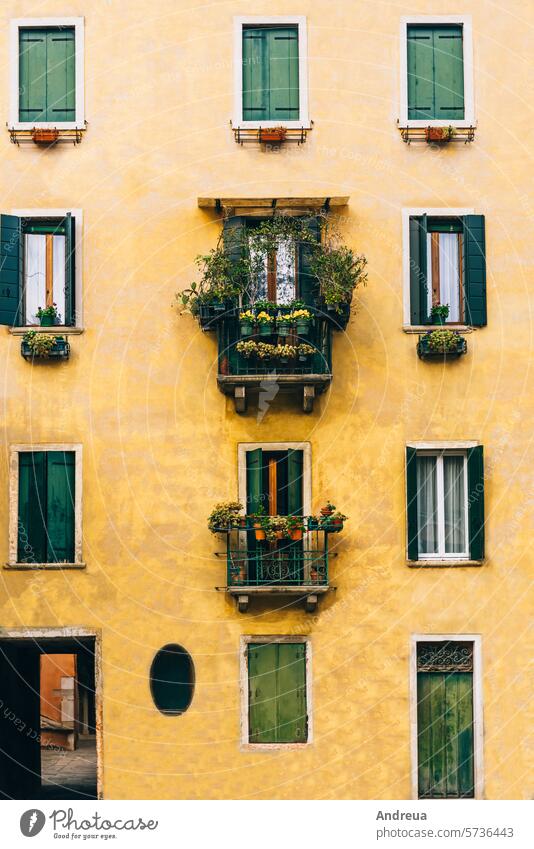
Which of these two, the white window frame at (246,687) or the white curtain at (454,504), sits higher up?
the white curtain at (454,504)

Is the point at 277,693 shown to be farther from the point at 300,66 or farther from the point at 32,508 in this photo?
the point at 300,66

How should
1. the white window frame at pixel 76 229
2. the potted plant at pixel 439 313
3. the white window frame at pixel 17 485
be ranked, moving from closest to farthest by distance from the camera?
the white window frame at pixel 17 485
the potted plant at pixel 439 313
the white window frame at pixel 76 229

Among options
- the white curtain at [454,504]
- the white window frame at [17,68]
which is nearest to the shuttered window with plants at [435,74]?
the white window frame at [17,68]

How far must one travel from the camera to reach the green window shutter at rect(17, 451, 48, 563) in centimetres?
3072

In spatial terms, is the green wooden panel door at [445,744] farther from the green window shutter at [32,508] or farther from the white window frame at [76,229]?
the white window frame at [76,229]

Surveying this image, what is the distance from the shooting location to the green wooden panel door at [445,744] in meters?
30.2

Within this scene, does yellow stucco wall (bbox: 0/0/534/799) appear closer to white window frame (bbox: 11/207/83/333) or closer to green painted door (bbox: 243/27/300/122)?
white window frame (bbox: 11/207/83/333)

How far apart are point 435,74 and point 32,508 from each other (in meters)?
11.6

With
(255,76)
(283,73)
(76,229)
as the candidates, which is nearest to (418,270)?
(283,73)

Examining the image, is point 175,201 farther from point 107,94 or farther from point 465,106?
point 465,106

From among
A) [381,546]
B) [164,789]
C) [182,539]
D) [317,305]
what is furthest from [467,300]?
[164,789]

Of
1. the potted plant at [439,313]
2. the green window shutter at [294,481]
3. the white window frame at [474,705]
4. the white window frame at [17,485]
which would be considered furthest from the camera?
the potted plant at [439,313]

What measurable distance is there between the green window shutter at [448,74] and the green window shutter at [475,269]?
2.21 meters

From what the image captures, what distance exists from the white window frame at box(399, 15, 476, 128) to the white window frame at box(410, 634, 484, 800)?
9955 mm
